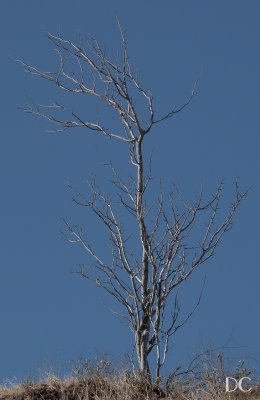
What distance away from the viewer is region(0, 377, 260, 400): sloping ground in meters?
10.8

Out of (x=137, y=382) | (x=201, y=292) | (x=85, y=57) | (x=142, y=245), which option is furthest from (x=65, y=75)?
(x=137, y=382)

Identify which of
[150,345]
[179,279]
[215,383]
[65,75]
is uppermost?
[65,75]

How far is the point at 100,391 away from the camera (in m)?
11.1

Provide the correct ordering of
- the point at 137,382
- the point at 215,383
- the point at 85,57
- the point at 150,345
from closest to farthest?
the point at 215,383, the point at 137,382, the point at 150,345, the point at 85,57

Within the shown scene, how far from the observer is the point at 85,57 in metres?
13.4

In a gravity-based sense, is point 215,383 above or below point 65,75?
below

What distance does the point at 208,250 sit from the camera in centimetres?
1255

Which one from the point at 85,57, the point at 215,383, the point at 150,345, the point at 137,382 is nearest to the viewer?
the point at 215,383

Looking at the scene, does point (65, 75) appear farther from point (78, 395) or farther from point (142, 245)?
point (78, 395)

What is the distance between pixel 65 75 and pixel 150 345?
3.81 meters

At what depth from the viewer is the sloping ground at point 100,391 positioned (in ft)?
35.4

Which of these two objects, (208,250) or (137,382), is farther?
(208,250)

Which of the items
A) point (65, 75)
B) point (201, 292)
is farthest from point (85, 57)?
point (201, 292)

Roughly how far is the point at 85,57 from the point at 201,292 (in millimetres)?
3539
